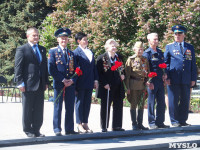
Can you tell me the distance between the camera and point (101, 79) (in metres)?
9.22

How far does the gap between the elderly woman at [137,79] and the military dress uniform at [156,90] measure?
0.24 meters

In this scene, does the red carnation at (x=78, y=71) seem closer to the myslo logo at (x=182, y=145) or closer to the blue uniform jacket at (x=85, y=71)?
the blue uniform jacket at (x=85, y=71)

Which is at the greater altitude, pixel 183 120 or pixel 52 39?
pixel 52 39

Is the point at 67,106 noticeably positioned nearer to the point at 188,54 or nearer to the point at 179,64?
the point at 179,64

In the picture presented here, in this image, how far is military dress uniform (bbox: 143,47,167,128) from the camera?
9.63m

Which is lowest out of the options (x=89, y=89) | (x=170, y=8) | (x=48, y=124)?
(x=48, y=124)

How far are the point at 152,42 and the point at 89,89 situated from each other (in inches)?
72.8

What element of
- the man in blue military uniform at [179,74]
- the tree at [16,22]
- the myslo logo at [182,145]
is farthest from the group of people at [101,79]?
the tree at [16,22]

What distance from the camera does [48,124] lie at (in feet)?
35.9

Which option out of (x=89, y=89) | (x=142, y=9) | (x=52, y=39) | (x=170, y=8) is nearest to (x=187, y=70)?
(x=89, y=89)

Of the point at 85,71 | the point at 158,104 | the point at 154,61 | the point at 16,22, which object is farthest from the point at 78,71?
the point at 16,22

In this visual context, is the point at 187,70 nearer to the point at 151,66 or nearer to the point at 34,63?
the point at 151,66

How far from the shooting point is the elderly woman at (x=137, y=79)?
934 cm

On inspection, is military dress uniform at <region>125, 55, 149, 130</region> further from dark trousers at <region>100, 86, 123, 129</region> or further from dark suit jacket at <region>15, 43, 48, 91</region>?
dark suit jacket at <region>15, 43, 48, 91</region>
